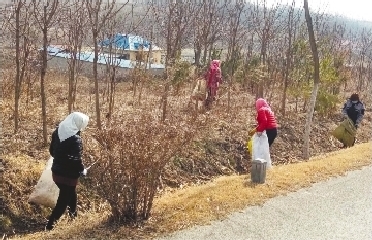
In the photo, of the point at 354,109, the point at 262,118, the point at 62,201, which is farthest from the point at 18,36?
the point at 354,109

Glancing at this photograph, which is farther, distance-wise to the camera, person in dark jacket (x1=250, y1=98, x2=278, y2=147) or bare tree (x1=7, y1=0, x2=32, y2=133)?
person in dark jacket (x1=250, y1=98, x2=278, y2=147)

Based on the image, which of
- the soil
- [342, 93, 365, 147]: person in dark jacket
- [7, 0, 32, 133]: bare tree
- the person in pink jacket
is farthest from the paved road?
the person in pink jacket

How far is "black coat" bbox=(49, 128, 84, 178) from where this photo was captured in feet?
19.3

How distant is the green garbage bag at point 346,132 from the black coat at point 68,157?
27.4ft

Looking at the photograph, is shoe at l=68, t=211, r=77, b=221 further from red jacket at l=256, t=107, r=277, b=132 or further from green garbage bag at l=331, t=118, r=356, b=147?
green garbage bag at l=331, t=118, r=356, b=147

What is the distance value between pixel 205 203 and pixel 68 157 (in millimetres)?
1828

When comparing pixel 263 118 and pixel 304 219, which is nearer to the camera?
pixel 304 219

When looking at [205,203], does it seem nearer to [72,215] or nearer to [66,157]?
[72,215]

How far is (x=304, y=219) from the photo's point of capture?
19.9 ft

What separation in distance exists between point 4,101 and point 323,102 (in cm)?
961

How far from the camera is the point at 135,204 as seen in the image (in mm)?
5523

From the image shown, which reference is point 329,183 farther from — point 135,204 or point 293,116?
point 293,116

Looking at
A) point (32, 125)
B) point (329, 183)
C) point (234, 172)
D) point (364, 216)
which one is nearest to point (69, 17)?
point (32, 125)

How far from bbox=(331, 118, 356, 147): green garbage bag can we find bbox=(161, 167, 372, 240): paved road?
5133 mm
